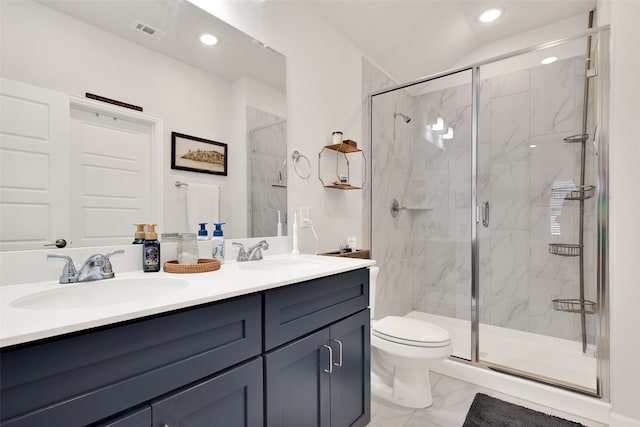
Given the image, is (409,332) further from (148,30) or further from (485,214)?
(148,30)

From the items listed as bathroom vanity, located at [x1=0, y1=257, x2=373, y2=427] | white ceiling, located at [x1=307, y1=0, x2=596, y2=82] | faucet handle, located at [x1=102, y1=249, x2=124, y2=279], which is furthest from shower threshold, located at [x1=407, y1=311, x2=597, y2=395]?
white ceiling, located at [x1=307, y1=0, x2=596, y2=82]

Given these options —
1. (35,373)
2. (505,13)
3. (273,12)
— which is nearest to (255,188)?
(273,12)

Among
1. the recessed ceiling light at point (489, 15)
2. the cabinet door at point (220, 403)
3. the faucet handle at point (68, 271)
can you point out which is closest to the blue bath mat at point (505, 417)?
the cabinet door at point (220, 403)

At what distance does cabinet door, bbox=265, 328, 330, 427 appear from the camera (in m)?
1.00

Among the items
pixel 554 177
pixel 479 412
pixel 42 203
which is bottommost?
pixel 479 412

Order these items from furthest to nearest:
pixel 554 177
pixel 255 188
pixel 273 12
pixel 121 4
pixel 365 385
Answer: pixel 554 177
pixel 273 12
pixel 255 188
pixel 365 385
pixel 121 4

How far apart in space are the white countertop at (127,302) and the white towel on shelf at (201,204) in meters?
0.25

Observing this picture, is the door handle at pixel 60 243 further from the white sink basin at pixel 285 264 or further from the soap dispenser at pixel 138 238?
the white sink basin at pixel 285 264

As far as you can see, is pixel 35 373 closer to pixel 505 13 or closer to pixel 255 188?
pixel 255 188

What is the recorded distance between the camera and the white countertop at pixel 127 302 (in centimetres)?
59

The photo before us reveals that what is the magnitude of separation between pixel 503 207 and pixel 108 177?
8.68ft

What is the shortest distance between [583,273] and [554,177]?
0.71 m

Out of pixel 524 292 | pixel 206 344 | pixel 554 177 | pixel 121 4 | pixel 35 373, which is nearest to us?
pixel 35 373

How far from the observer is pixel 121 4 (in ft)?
3.90
